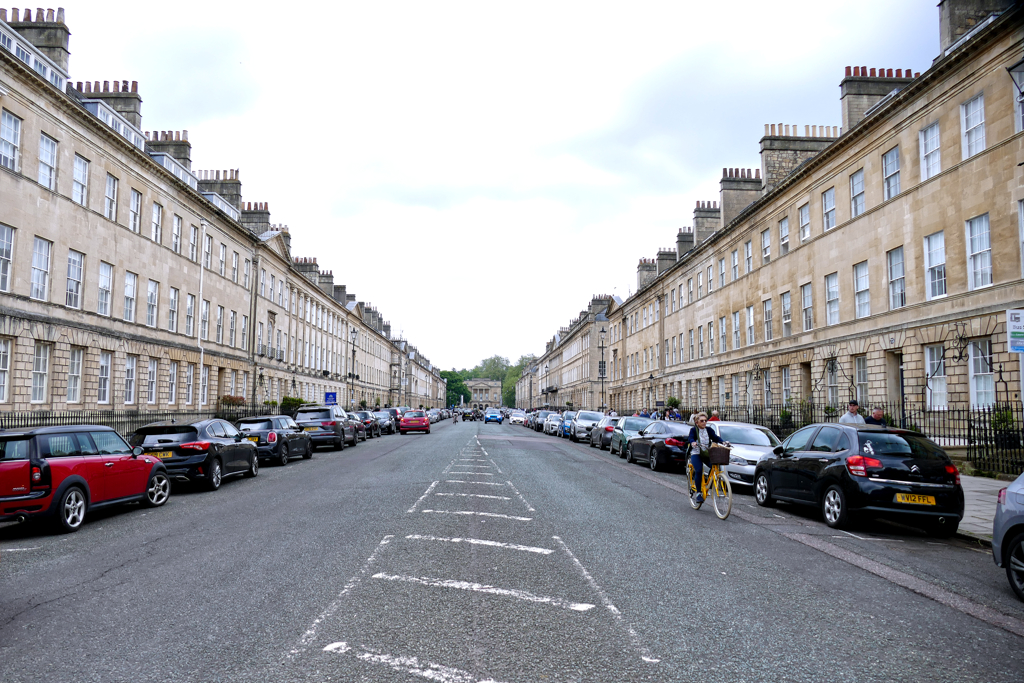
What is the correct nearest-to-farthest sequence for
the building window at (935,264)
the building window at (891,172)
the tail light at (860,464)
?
the tail light at (860,464), the building window at (935,264), the building window at (891,172)

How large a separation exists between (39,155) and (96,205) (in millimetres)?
3484

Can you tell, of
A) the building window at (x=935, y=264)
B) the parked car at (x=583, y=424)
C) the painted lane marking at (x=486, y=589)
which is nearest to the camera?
the painted lane marking at (x=486, y=589)

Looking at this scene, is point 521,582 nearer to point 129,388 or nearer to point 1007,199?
point 1007,199

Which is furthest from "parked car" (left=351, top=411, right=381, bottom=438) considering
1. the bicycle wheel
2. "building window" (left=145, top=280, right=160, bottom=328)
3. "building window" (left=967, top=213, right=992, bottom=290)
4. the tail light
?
the tail light

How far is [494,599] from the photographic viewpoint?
224 inches

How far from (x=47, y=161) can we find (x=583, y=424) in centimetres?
2652

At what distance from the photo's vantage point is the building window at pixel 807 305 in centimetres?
2805

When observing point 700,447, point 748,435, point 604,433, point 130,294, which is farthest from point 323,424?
point 700,447

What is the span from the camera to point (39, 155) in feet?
72.6

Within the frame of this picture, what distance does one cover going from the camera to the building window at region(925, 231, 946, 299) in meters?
19.7

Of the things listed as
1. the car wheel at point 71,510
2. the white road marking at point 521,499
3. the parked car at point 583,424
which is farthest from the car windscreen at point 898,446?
the parked car at point 583,424

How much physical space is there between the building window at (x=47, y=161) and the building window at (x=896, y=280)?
91.7 feet

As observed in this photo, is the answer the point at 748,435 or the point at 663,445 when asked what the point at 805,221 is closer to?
the point at 663,445

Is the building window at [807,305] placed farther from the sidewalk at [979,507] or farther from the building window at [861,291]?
the sidewalk at [979,507]
